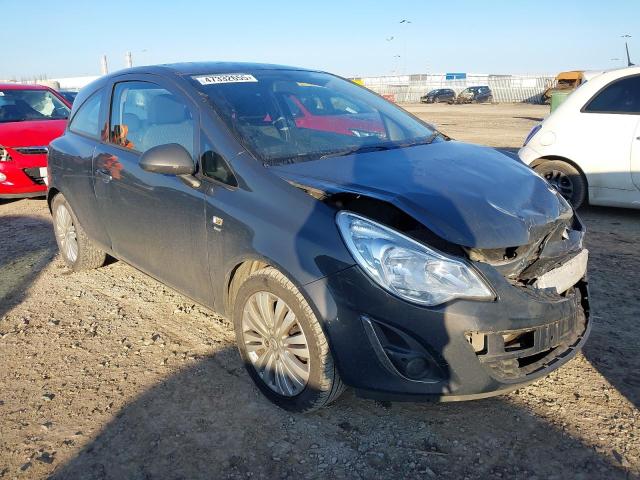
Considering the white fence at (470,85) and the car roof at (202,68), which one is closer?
the car roof at (202,68)

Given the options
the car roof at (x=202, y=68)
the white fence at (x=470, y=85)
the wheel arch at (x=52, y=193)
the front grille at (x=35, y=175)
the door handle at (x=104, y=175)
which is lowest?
the wheel arch at (x=52, y=193)

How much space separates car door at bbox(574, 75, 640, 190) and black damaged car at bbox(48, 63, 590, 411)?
291cm

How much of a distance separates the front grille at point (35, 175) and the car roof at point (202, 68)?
4020 millimetres

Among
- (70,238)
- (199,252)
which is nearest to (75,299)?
(70,238)

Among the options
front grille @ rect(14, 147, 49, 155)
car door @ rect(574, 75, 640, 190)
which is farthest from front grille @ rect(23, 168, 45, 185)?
car door @ rect(574, 75, 640, 190)

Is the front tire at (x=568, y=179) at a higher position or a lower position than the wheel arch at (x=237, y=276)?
higher

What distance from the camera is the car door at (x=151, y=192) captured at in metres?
3.13

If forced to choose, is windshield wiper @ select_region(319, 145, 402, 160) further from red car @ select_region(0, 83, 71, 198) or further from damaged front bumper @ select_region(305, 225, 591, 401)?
red car @ select_region(0, 83, 71, 198)

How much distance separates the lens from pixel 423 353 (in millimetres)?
2273

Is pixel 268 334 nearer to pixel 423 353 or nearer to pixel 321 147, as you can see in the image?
pixel 423 353

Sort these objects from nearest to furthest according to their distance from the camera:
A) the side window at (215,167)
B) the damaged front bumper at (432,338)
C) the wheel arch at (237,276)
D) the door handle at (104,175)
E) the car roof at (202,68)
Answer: the damaged front bumper at (432,338) < the wheel arch at (237,276) < the side window at (215,167) < the car roof at (202,68) < the door handle at (104,175)

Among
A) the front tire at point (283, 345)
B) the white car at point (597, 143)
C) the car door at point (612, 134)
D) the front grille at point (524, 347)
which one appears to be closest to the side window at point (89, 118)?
the front tire at point (283, 345)

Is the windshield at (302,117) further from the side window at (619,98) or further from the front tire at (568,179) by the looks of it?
the side window at (619,98)

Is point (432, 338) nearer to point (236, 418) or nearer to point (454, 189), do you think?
point (454, 189)
